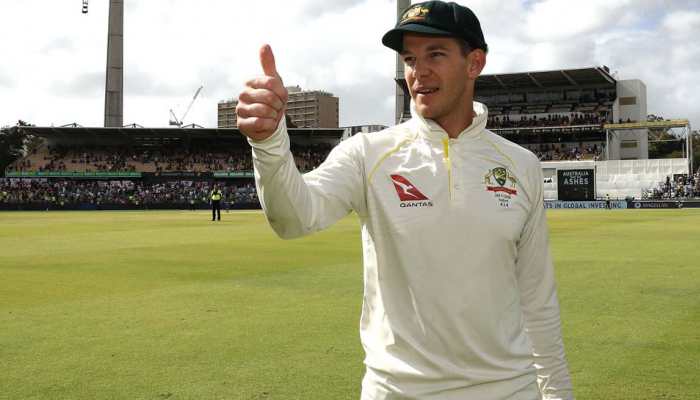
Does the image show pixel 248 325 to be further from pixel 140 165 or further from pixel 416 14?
pixel 140 165

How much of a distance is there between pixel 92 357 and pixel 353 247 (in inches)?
439

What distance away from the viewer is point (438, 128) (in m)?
2.60

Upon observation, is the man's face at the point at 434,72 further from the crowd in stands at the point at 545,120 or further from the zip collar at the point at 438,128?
the crowd in stands at the point at 545,120

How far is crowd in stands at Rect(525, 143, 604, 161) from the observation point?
6738 centimetres

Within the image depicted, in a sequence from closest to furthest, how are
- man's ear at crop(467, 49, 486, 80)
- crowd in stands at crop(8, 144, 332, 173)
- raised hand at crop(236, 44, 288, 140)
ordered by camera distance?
1. raised hand at crop(236, 44, 288, 140)
2. man's ear at crop(467, 49, 486, 80)
3. crowd in stands at crop(8, 144, 332, 173)

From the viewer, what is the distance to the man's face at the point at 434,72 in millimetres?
2578

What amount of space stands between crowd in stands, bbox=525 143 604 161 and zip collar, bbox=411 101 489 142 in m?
66.2

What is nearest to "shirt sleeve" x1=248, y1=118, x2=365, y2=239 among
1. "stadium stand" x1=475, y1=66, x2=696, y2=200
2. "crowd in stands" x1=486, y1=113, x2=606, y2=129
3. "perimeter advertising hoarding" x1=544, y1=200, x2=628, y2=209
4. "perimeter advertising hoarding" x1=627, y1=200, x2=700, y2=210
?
"perimeter advertising hoarding" x1=544, y1=200, x2=628, y2=209

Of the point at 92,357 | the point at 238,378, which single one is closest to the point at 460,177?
the point at 238,378

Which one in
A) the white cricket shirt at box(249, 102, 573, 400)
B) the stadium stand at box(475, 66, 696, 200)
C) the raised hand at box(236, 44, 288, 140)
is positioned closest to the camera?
the raised hand at box(236, 44, 288, 140)

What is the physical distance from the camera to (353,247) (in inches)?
662

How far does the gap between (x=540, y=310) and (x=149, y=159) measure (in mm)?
74327

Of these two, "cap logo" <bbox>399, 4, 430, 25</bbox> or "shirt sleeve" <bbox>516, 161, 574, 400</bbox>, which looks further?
"shirt sleeve" <bbox>516, 161, 574, 400</bbox>

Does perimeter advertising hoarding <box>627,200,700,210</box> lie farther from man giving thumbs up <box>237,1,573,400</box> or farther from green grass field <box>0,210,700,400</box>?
man giving thumbs up <box>237,1,573,400</box>
